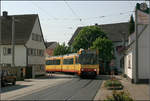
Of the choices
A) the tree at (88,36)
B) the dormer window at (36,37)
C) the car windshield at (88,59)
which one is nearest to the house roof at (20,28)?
the dormer window at (36,37)

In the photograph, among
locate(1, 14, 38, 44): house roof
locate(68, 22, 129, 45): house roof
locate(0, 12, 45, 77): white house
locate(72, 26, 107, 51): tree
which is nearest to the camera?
locate(0, 12, 45, 77): white house

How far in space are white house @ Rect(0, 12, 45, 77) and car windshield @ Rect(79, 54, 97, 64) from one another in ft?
28.7

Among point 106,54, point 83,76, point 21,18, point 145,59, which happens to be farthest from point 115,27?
point 145,59

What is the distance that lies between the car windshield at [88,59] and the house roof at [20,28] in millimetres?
10691

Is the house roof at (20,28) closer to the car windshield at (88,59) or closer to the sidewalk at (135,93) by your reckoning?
the car windshield at (88,59)

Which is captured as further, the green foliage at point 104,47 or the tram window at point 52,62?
the green foliage at point 104,47

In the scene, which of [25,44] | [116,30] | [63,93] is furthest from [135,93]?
[116,30]

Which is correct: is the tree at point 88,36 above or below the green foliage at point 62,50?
above

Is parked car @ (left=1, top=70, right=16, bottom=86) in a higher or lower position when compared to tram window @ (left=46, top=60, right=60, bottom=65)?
lower

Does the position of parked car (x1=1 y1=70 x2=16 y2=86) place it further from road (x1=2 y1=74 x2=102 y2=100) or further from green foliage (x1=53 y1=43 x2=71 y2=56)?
green foliage (x1=53 y1=43 x2=71 y2=56)

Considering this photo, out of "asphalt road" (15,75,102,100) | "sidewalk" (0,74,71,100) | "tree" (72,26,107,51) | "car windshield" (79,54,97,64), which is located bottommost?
"sidewalk" (0,74,71,100)

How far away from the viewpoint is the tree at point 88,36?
61812 mm

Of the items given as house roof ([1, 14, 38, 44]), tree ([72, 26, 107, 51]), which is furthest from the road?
tree ([72, 26, 107, 51])

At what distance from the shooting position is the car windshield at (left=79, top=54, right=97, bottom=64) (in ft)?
100
